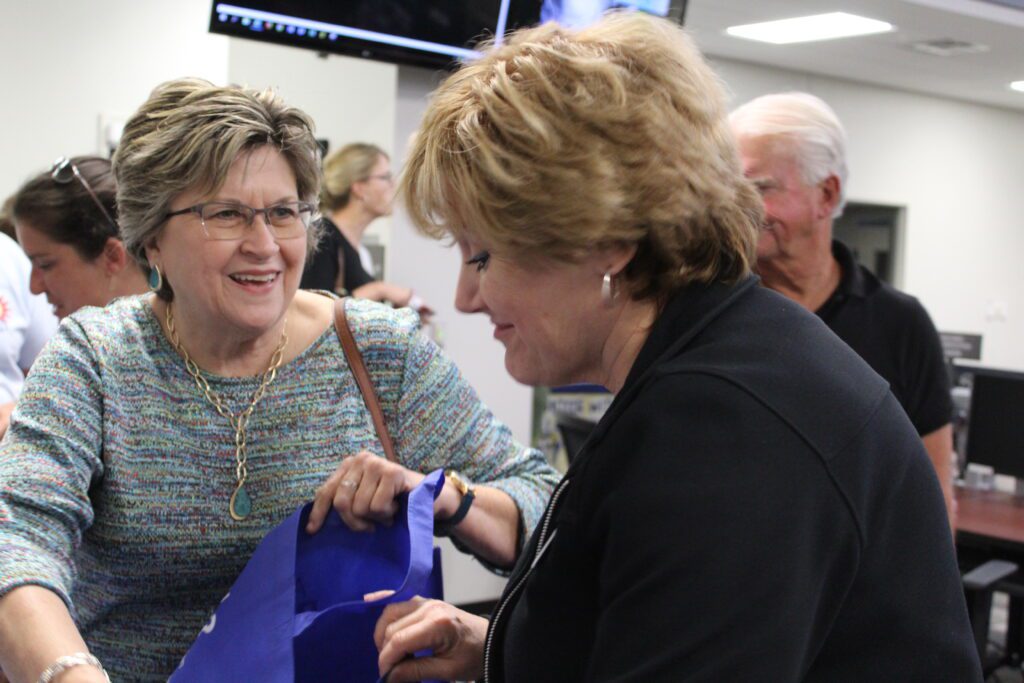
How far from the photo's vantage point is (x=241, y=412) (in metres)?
1.66

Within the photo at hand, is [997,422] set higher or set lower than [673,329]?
lower

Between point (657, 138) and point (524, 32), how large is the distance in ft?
0.77

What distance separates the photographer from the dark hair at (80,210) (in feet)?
8.25

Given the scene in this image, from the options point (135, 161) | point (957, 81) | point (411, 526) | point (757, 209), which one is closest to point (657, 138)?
point (757, 209)

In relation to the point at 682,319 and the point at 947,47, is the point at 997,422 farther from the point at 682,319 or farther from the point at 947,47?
the point at 682,319

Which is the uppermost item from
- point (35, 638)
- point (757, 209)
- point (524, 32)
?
point (524, 32)

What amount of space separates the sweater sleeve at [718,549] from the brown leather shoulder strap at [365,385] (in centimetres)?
82

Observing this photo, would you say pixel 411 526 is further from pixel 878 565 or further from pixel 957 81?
pixel 957 81

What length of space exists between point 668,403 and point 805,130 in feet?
5.20

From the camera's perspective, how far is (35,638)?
1322 millimetres

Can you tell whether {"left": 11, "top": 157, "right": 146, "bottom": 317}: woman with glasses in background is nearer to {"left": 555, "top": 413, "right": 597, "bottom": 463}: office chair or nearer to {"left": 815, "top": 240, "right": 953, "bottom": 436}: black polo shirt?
{"left": 815, "top": 240, "right": 953, "bottom": 436}: black polo shirt

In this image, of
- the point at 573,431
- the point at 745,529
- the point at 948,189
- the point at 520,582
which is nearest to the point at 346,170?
the point at 573,431

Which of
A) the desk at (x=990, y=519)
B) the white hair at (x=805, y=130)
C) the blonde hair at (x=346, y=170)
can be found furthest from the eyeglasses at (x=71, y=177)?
the desk at (x=990, y=519)

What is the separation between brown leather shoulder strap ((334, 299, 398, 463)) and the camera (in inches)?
67.2
